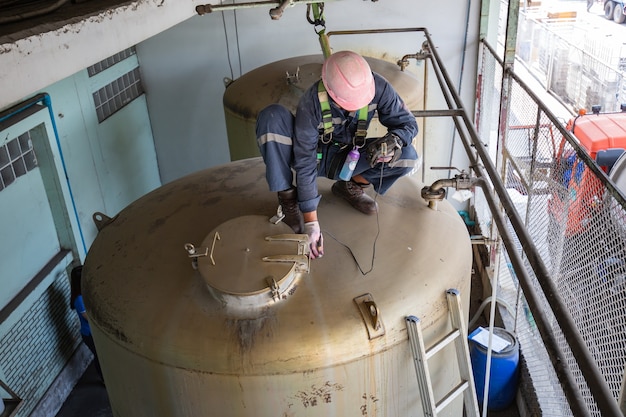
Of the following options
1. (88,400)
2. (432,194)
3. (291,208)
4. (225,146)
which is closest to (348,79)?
(291,208)

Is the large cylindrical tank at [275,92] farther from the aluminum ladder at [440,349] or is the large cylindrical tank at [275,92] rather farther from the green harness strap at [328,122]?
the aluminum ladder at [440,349]

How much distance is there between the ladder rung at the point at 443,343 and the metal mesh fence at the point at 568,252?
432mm

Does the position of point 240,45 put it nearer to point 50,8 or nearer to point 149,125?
point 149,125

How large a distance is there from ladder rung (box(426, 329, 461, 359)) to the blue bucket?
218 cm

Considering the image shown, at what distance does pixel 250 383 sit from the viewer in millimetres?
2264

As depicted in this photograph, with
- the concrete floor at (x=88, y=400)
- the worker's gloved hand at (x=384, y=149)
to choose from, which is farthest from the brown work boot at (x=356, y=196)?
the concrete floor at (x=88, y=400)

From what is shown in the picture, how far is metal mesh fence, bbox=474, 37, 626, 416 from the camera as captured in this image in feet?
10.3

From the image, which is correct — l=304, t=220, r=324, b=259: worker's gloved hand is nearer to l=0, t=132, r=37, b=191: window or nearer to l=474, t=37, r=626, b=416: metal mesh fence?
l=474, t=37, r=626, b=416: metal mesh fence

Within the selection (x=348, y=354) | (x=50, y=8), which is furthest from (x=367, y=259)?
(x=50, y=8)

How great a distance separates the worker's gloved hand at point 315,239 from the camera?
2.59 metres

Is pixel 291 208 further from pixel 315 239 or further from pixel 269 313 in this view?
pixel 269 313

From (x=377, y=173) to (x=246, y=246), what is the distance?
33.0 inches

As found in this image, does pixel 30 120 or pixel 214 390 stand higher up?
pixel 30 120

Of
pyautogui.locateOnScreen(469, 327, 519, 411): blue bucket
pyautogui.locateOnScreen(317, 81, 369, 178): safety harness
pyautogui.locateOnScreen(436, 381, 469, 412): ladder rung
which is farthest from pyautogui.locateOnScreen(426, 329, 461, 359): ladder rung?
pyautogui.locateOnScreen(469, 327, 519, 411): blue bucket
